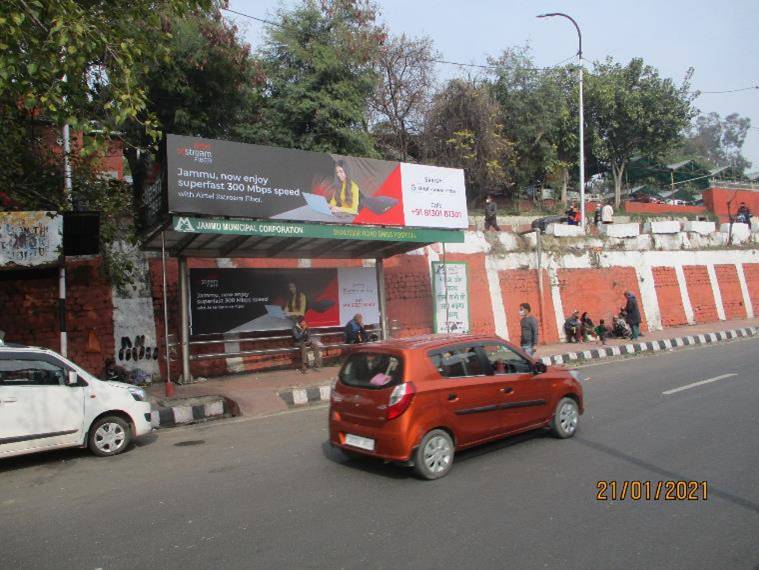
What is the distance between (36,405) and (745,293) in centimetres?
2926

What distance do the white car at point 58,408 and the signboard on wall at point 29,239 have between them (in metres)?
4.36

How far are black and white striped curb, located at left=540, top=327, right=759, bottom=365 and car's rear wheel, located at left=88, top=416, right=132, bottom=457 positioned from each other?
442 inches

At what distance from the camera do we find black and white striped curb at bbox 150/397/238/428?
10133 mm

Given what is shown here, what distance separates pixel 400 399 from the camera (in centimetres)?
602

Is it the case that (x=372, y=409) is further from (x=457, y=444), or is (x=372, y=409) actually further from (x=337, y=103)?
(x=337, y=103)

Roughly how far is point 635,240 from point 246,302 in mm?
16766

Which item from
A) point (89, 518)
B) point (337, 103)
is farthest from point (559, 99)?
point (89, 518)

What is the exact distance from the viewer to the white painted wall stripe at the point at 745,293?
90.4 ft

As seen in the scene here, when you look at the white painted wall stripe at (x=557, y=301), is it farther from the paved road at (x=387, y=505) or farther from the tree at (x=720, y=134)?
the tree at (x=720, y=134)

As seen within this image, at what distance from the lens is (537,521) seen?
4.94 meters

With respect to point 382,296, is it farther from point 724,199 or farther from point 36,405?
point 724,199

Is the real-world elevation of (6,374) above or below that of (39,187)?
below

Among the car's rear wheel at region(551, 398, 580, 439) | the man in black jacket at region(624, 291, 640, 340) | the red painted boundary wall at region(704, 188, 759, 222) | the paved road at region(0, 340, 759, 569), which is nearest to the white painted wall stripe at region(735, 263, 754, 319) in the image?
the man in black jacket at region(624, 291, 640, 340)

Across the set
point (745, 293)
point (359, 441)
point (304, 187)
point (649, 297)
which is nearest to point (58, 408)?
point (359, 441)
